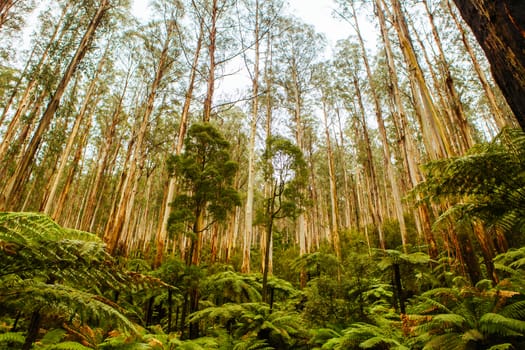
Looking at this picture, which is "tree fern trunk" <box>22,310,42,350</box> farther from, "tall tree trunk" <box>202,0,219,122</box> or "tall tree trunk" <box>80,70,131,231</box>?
"tall tree trunk" <box>80,70,131,231</box>

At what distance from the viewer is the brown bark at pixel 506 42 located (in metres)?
1.07

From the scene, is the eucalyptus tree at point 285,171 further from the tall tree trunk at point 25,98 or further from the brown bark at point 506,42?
the tall tree trunk at point 25,98

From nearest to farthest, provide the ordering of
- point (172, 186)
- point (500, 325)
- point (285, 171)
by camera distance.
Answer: point (500, 325), point (285, 171), point (172, 186)

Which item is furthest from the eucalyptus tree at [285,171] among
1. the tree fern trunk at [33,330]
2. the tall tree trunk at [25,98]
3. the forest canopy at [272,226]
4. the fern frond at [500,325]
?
A: the tall tree trunk at [25,98]

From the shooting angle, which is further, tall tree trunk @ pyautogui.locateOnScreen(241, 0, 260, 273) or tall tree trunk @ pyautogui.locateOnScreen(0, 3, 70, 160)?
tall tree trunk @ pyautogui.locateOnScreen(0, 3, 70, 160)

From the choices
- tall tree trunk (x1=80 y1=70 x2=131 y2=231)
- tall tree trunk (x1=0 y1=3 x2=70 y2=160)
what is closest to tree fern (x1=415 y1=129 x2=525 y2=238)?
tall tree trunk (x1=80 y1=70 x2=131 y2=231)

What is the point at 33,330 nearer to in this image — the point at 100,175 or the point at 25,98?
the point at 100,175

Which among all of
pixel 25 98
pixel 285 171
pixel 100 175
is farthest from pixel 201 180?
pixel 25 98

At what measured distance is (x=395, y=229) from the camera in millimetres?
12883

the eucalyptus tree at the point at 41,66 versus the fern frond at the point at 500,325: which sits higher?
the eucalyptus tree at the point at 41,66

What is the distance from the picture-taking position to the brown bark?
107cm

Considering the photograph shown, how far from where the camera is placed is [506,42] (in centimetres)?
113

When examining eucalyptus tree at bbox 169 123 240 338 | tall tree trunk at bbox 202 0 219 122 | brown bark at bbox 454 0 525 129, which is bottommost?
brown bark at bbox 454 0 525 129

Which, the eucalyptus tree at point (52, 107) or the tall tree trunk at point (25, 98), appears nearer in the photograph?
the eucalyptus tree at point (52, 107)
